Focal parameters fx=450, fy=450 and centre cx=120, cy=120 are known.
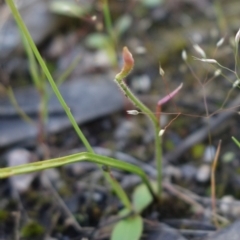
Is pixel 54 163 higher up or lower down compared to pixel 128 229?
higher up

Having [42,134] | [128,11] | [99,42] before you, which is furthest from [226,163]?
[128,11]

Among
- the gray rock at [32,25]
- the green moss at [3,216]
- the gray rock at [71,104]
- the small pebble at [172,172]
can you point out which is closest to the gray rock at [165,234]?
the small pebble at [172,172]

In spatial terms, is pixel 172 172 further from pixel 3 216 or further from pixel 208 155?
pixel 3 216

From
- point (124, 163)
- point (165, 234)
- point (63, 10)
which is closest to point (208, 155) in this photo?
point (165, 234)

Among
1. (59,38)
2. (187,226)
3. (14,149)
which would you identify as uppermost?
(59,38)

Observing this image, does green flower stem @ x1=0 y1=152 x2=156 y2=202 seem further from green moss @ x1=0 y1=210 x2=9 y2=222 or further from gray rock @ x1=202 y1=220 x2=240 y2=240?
green moss @ x1=0 y1=210 x2=9 y2=222

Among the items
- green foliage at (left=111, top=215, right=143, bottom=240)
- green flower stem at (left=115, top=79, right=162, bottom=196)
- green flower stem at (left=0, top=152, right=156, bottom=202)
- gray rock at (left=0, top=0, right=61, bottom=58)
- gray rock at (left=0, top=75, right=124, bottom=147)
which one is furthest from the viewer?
gray rock at (left=0, top=0, right=61, bottom=58)

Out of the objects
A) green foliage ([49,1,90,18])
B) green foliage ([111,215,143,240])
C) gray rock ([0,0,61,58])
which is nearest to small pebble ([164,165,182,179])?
green foliage ([111,215,143,240])

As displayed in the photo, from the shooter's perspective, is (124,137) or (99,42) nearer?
(124,137)

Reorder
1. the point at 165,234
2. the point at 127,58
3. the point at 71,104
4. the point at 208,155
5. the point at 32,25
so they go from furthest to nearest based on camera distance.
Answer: the point at 32,25, the point at 71,104, the point at 208,155, the point at 165,234, the point at 127,58

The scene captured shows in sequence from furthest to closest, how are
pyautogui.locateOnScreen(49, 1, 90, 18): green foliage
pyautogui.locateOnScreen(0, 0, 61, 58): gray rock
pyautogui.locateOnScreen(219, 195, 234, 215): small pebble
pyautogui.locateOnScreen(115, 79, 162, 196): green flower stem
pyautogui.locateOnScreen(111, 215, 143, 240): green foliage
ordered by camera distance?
pyautogui.locateOnScreen(0, 0, 61, 58): gray rock < pyautogui.locateOnScreen(49, 1, 90, 18): green foliage < pyautogui.locateOnScreen(219, 195, 234, 215): small pebble < pyautogui.locateOnScreen(111, 215, 143, 240): green foliage < pyautogui.locateOnScreen(115, 79, 162, 196): green flower stem

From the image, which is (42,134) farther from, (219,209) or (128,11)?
(128,11)
